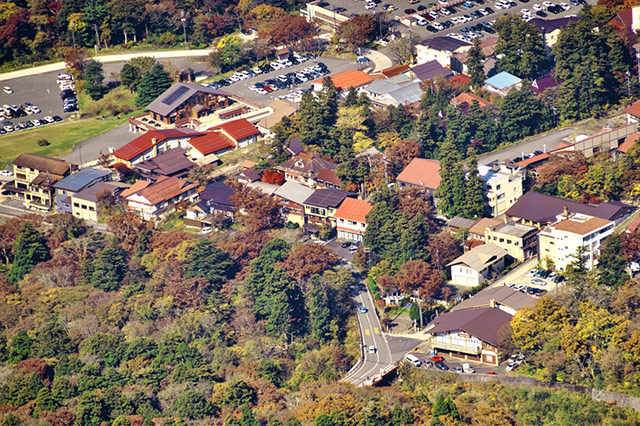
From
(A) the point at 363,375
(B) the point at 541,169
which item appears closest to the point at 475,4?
(B) the point at 541,169

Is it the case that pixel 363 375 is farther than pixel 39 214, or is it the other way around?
pixel 39 214

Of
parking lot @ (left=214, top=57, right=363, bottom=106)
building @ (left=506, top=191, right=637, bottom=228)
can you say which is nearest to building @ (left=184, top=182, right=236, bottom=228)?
parking lot @ (left=214, top=57, right=363, bottom=106)

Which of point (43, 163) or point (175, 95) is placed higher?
point (175, 95)

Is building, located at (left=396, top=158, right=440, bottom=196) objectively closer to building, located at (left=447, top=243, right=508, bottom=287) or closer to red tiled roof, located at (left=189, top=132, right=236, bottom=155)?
building, located at (left=447, top=243, right=508, bottom=287)

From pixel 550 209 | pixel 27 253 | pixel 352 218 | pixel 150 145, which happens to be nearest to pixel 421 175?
pixel 352 218

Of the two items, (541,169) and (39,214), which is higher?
(541,169)

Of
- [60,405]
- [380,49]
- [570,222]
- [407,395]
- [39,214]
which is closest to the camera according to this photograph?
[407,395]

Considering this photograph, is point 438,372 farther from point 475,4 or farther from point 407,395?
point 475,4

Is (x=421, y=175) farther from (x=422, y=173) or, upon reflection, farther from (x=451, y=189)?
(x=451, y=189)

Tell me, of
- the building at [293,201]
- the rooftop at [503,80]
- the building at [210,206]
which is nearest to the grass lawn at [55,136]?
the building at [210,206]
